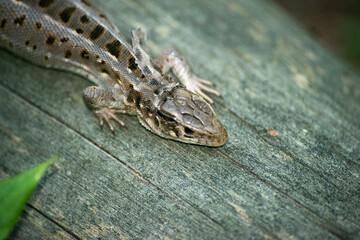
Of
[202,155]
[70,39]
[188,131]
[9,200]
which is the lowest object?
[9,200]

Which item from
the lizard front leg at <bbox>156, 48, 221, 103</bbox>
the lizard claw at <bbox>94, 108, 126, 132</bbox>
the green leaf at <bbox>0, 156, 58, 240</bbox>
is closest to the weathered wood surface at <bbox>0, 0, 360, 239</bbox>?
the lizard claw at <bbox>94, 108, 126, 132</bbox>

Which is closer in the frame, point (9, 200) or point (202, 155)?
point (9, 200)

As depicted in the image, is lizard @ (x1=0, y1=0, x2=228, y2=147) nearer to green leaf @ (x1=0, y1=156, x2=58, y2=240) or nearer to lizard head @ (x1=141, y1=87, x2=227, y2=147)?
lizard head @ (x1=141, y1=87, x2=227, y2=147)

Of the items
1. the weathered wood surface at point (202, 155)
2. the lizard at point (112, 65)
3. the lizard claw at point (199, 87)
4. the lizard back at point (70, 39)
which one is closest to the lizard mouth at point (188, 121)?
the lizard at point (112, 65)

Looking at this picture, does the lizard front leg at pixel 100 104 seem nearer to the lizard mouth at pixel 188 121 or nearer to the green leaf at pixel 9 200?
the lizard mouth at pixel 188 121

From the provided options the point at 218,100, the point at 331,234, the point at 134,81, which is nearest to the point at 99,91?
the point at 134,81

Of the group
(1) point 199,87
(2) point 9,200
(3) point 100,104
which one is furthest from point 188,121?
(2) point 9,200

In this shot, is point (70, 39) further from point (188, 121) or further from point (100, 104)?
point (188, 121)
